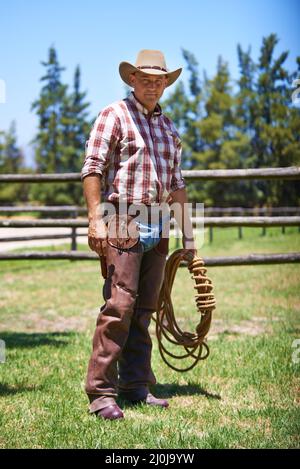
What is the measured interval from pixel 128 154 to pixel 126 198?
24 centimetres

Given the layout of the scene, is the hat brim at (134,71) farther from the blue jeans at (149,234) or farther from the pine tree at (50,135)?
the pine tree at (50,135)

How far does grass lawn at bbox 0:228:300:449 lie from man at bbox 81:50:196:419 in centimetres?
26

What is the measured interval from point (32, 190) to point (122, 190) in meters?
37.5

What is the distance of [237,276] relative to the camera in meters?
10.1

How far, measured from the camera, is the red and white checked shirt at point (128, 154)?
2971mm

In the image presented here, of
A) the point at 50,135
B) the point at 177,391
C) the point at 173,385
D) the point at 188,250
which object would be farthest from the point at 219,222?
the point at 50,135

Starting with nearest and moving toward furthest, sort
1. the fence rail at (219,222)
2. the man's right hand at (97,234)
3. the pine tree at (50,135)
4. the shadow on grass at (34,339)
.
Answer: the man's right hand at (97,234) < the shadow on grass at (34,339) < the fence rail at (219,222) < the pine tree at (50,135)

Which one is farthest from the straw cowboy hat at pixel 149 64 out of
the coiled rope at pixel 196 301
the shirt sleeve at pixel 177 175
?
the coiled rope at pixel 196 301

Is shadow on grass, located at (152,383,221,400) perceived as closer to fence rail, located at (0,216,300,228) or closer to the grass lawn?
the grass lawn

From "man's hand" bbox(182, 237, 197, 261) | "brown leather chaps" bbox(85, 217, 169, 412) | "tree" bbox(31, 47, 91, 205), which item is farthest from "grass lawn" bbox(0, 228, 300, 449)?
"tree" bbox(31, 47, 91, 205)

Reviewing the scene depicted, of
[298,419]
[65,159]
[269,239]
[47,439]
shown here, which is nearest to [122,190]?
[47,439]

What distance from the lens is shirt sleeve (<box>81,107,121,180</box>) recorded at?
9.66ft

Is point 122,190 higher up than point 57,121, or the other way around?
point 57,121
